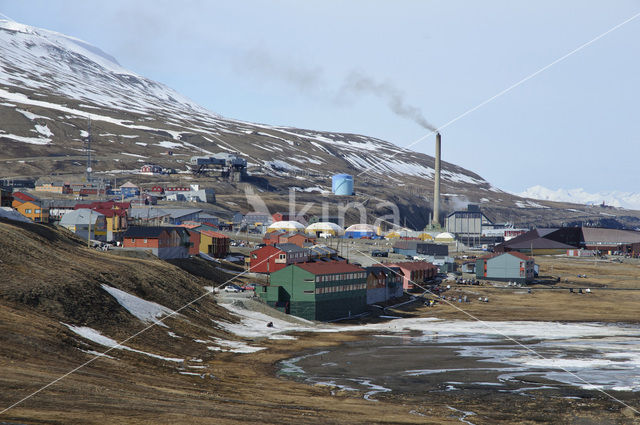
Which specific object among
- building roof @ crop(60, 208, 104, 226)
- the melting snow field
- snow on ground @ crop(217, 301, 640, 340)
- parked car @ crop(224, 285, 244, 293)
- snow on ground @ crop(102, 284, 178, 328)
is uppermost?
building roof @ crop(60, 208, 104, 226)

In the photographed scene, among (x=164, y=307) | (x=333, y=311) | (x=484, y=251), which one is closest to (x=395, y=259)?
(x=484, y=251)

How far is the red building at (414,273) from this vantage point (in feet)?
387

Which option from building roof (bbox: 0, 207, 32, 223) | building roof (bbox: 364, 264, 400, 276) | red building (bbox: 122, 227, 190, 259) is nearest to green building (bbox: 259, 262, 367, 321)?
building roof (bbox: 364, 264, 400, 276)

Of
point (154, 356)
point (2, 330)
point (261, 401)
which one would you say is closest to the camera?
point (261, 401)

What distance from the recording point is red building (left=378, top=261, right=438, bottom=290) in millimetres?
117812

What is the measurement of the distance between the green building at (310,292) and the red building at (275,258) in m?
18.2

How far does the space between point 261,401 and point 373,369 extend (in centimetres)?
1782

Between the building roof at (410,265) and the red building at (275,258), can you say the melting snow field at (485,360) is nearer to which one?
the red building at (275,258)

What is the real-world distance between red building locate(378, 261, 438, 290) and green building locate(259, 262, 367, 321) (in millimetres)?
29096

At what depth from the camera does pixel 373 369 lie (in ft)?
189

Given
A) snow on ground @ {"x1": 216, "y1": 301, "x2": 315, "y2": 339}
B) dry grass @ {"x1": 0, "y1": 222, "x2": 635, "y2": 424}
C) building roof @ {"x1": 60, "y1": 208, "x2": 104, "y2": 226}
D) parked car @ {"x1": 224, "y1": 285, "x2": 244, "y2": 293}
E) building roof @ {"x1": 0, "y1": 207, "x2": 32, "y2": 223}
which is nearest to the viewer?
dry grass @ {"x1": 0, "y1": 222, "x2": 635, "y2": 424}

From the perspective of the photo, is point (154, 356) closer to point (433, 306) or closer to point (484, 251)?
point (433, 306)

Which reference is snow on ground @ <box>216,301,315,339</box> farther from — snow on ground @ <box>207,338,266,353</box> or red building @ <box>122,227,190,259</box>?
red building @ <box>122,227,190,259</box>

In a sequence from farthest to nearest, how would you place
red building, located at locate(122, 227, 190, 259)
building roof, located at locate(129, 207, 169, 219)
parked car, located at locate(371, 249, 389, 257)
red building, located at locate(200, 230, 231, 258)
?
building roof, located at locate(129, 207, 169, 219)
parked car, located at locate(371, 249, 389, 257)
red building, located at locate(200, 230, 231, 258)
red building, located at locate(122, 227, 190, 259)
